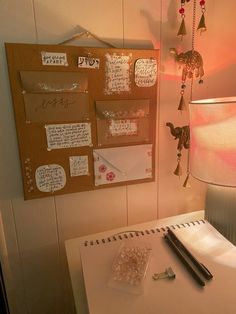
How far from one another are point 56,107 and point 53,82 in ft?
0.28

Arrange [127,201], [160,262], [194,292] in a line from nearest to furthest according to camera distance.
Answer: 1. [194,292]
2. [160,262]
3. [127,201]

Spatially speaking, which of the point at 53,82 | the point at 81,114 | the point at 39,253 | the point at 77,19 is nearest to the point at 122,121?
the point at 81,114

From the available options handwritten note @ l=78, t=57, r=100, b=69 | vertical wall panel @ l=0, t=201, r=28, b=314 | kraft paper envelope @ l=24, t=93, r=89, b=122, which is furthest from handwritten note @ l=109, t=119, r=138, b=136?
vertical wall panel @ l=0, t=201, r=28, b=314

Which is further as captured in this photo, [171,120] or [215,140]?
[171,120]

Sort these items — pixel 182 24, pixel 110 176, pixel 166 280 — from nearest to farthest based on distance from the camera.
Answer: pixel 166 280 → pixel 182 24 → pixel 110 176

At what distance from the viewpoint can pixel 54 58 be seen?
824mm

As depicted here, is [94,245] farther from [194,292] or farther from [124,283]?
[194,292]

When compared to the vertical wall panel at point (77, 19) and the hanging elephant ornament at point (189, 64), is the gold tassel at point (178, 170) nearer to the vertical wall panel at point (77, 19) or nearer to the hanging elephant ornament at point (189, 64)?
the hanging elephant ornament at point (189, 64)

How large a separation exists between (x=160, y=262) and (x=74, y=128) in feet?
1.78

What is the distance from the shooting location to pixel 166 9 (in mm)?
926

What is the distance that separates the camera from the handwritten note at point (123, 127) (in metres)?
0.94

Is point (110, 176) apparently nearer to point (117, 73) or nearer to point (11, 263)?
point (117, 73)

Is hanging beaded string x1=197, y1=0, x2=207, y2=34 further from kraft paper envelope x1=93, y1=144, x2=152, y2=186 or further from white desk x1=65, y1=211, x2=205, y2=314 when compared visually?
white desk x1=65, y1=211, x2=205, y2=314

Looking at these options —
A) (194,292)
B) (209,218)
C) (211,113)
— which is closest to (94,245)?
(194,292)
